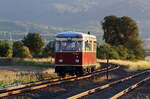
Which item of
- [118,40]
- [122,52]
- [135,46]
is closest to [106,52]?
[122,52]

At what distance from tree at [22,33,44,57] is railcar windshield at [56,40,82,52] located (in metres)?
52.0

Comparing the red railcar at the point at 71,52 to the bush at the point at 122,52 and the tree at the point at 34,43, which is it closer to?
the tree at the point at 34,43

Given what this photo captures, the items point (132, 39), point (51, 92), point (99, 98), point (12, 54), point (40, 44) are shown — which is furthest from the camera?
point (132, 39)

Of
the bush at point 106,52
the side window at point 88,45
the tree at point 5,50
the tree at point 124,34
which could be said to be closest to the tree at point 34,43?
the tree at point 5,50

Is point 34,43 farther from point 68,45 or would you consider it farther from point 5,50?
point 68,45

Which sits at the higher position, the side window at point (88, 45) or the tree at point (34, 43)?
the tree at point (34, 43)

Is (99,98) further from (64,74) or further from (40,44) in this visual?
(40,44)

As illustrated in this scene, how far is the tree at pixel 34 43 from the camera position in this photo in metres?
79.8

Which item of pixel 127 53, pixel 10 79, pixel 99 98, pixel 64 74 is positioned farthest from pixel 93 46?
pixel 127 53

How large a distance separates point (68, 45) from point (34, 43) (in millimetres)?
53542

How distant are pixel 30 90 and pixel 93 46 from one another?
503 inches

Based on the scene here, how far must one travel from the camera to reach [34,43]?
80.5 m

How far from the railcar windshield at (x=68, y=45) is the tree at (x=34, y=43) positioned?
52.0 m

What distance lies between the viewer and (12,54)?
6981cm
